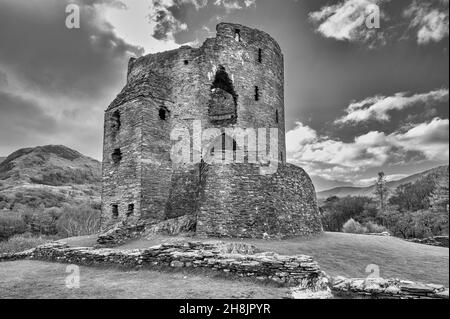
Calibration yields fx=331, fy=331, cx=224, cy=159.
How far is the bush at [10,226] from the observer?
120 ft

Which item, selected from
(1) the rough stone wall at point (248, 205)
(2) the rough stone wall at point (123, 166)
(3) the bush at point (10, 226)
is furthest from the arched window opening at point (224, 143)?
(3) the bush at point (10, 226)

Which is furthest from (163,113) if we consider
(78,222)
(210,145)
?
(78,222)

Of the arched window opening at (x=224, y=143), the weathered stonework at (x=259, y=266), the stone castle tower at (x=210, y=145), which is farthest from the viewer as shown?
the arched window opening at (x=224, y=143)

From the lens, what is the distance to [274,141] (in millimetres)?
23922

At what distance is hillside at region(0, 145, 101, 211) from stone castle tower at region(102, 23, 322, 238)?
37.3 m

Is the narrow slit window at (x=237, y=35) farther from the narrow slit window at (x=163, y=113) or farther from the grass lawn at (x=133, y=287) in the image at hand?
the grass lawn at (x=133, y=287)

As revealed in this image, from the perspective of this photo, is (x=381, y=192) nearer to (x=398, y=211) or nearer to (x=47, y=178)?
(x=398, y=211)

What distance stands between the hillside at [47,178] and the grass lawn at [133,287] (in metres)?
45.3

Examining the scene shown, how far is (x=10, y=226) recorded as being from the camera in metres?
37.7

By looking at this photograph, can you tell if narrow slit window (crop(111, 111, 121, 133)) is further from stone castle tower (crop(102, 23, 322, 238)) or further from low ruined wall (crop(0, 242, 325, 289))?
low ruined wall (crop(0, 242, 325, 289))

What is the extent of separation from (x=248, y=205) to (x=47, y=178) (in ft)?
240

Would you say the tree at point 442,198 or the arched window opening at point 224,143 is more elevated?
the arched window opening at point 224,143

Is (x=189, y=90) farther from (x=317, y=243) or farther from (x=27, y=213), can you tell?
(x=27, y=213)
